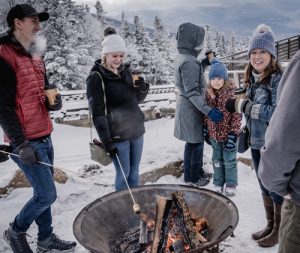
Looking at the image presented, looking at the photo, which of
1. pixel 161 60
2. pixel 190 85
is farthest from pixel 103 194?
pixel 161 60

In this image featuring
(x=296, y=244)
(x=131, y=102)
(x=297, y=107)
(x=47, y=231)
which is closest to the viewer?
(x=297, y=107)

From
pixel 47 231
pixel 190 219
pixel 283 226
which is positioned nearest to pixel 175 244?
pixel 190 219

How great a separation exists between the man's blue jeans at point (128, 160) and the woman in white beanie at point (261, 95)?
4.13 ft

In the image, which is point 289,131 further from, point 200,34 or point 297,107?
point 200,34

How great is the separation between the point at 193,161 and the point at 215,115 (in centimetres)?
99

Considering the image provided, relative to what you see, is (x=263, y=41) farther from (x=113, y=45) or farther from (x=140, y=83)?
(x=113, y=45)

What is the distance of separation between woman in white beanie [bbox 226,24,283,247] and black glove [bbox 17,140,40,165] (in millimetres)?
2105

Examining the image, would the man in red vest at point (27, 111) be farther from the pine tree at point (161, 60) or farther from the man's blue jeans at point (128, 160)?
the pine tree at point (161, 60)

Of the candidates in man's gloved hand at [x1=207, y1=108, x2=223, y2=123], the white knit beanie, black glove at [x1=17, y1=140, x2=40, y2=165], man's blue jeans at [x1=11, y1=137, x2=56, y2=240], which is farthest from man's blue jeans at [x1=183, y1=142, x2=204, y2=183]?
black glove at [x1=17, y1=140, x2=40, y2=165]

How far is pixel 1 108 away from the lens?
9.74 feet

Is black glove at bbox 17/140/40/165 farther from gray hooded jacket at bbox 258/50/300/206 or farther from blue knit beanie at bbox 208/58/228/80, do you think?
blue knit beanie at bbox 208/58/228/80

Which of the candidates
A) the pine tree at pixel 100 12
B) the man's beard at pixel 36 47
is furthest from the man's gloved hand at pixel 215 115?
the pine tree at pixel 100 12

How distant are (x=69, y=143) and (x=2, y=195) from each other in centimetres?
650

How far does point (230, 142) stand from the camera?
462 cm
